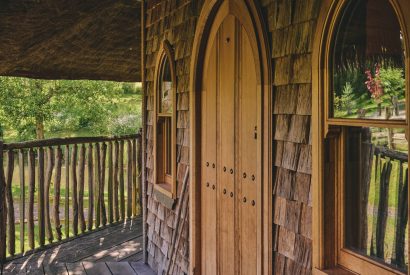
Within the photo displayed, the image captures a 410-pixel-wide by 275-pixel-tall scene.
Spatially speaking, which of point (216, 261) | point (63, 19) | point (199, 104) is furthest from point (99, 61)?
point (216, 261)

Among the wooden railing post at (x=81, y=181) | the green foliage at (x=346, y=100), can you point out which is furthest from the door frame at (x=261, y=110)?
the wooden railing post at (x=81, y=181)

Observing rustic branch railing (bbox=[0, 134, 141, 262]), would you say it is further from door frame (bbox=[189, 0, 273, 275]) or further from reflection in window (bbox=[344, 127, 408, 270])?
reflection in window (bbox=[344, 127, 408, 270])

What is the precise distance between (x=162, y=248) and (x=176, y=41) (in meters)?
2.21

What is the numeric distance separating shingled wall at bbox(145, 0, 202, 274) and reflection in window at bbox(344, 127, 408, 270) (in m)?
2.10

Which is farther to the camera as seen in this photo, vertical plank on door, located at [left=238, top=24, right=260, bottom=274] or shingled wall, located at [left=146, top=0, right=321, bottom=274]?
vertical plank on door, located at [left=238, top=24, right=260, bottom=274]

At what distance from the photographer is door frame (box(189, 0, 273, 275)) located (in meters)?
2.79

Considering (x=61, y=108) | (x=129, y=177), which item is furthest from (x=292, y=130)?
(x=61, y=108)

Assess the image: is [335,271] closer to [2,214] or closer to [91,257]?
[91,257]

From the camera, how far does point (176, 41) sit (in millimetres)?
4449

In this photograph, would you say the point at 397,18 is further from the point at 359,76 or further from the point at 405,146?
the point at 405,146

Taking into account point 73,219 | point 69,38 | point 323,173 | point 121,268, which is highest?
point 69,38

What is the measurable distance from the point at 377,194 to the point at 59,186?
5240 mm

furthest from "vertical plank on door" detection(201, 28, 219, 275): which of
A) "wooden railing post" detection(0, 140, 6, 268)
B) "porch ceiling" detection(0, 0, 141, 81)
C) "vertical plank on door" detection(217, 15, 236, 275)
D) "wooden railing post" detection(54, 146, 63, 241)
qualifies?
"wooden railing post" detection(54, 146, 63, 241)

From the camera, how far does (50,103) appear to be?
16.4 meters
